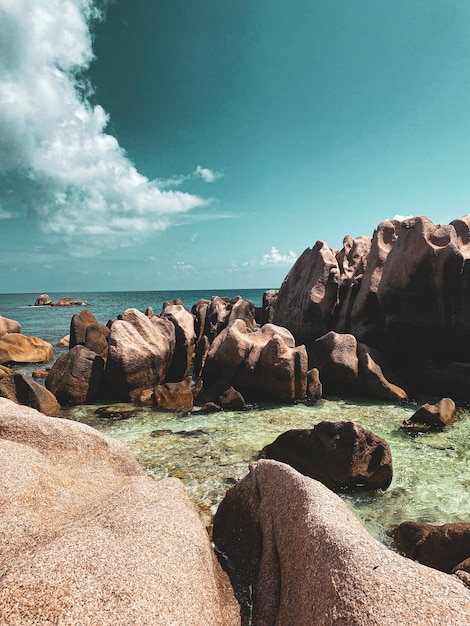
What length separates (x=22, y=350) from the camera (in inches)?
993

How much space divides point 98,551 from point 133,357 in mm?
12513

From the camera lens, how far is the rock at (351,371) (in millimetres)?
15602


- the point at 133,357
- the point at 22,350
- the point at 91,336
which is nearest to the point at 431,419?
the point at 133,357

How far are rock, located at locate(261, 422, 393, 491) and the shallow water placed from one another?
1.04 feet

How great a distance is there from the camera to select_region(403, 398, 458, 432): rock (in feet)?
39.8

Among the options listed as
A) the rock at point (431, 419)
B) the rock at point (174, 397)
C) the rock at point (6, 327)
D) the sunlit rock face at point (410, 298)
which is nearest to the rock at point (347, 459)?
the rock at point (431, 419)

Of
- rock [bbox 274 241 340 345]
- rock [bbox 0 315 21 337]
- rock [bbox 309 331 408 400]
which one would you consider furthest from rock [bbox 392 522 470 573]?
rock [bbox 0 315 21 337]

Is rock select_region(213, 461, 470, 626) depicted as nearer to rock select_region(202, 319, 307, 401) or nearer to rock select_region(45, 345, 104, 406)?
rock select_region(202, 319, 307, 401)

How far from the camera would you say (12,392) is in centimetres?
1271

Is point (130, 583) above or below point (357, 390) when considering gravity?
above

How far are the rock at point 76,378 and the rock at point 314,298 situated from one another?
12810 millimetres

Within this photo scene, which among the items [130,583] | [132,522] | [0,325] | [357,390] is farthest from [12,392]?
[0,325]

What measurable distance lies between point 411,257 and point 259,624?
16477 mm

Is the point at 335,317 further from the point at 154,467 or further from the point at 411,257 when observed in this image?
the point at 154,467
